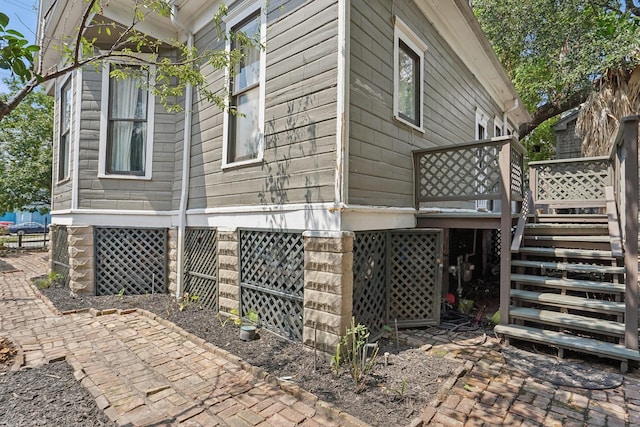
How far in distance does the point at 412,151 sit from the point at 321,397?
3.55m

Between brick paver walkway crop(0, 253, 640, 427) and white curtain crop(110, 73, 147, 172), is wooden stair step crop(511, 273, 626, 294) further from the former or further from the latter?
white curtain crop(110, 73, 147, 172)

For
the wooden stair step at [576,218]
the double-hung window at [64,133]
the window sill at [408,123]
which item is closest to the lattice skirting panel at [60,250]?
the double-hung window at [64,133]

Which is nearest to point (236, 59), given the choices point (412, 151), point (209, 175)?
point (209, 175)

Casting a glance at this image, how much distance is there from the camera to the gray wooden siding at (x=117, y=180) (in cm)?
608

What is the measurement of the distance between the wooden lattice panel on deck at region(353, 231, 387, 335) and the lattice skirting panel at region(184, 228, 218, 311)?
2376 mm

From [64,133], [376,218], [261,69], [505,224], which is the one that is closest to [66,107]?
[64,133]

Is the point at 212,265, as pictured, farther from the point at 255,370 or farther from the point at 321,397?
the point at 321,397

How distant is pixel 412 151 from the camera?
507 cm

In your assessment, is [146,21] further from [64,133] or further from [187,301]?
[187,301]

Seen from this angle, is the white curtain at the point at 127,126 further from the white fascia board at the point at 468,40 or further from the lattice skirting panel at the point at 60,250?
the white fascia board at the point at 468,40

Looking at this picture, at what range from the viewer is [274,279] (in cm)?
437

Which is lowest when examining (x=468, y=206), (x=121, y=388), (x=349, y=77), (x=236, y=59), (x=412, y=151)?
(x=121, y=388)

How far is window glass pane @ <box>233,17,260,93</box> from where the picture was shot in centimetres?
484

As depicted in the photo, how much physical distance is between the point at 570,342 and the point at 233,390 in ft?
11.4
